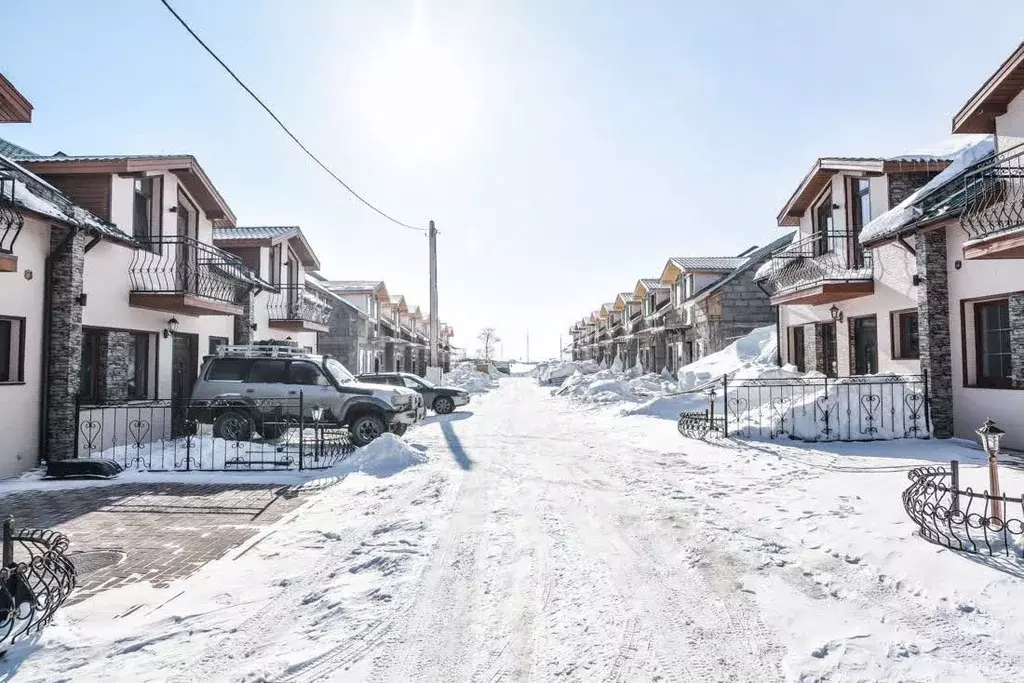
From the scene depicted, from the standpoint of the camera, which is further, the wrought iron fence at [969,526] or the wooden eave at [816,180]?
the wooden eave at [816,180]

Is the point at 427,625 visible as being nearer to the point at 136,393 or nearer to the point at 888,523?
the point at 888,523

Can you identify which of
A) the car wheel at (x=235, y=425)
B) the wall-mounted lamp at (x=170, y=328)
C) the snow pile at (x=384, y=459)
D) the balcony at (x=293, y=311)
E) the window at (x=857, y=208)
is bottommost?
the snow pile at (x=384, y=459)

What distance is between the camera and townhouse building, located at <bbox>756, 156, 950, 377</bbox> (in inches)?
476

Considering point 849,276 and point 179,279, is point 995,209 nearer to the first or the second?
point 849,276

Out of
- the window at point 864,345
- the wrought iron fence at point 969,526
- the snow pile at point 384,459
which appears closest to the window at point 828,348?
the window at point 864,345

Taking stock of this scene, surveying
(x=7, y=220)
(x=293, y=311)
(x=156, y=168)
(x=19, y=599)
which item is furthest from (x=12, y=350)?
(x=293, y=311)

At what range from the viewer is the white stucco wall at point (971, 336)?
9.17m

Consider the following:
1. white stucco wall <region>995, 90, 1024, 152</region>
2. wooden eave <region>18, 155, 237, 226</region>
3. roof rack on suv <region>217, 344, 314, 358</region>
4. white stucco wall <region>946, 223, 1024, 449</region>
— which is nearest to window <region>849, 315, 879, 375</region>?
white stucco wall <region>946, 223, 1024, 449</region>

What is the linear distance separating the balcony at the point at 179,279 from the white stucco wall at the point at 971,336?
51.4ft

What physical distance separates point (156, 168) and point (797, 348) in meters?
18.5

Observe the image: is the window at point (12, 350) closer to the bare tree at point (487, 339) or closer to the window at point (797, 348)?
the window at point (797, 348)

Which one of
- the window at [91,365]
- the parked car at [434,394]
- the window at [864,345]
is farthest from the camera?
the parked car at [434,394]

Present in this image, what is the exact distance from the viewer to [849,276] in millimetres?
13375

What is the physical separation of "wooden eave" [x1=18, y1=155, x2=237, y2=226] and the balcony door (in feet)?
1.32
